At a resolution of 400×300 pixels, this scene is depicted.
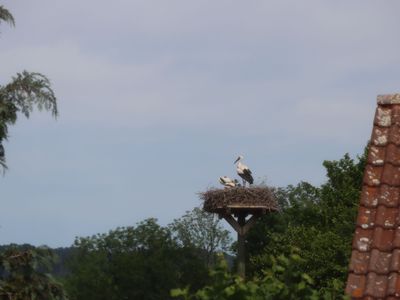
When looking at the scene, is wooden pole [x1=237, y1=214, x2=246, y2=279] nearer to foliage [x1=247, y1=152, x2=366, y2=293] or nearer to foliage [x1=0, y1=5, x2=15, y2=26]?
foliage [x1=247, y1=152, x2=366, y2=293]

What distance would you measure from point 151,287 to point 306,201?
93.8ft

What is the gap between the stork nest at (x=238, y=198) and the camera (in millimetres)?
36625

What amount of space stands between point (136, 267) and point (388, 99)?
59096 mm

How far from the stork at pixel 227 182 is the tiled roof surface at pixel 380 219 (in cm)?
2798

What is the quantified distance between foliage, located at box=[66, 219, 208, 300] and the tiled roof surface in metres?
57.1

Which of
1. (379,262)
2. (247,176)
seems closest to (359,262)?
(379,262)

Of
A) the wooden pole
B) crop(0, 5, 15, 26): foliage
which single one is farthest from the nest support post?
crop(0, 5, 15, 26): foliage

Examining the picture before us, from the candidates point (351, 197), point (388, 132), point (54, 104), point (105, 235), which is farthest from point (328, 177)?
point (105, 235)

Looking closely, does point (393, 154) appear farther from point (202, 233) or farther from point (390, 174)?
point (202, 233)

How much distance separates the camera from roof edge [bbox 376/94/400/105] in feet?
29.0

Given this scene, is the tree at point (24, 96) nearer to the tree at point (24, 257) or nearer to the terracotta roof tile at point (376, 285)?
the tree at point (24, 257)

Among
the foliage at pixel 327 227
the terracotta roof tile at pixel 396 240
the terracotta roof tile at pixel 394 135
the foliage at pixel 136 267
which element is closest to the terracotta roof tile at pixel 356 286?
the terracotta roof tile at pixel 396 240

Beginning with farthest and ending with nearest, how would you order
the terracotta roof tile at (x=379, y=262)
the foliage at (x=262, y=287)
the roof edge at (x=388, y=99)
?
the roof edge at (x=388, y=99) < the terracotta roof tile at (x=379, y=262) < the foliage at (x=262, y=287)

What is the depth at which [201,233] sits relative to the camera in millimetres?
69688
